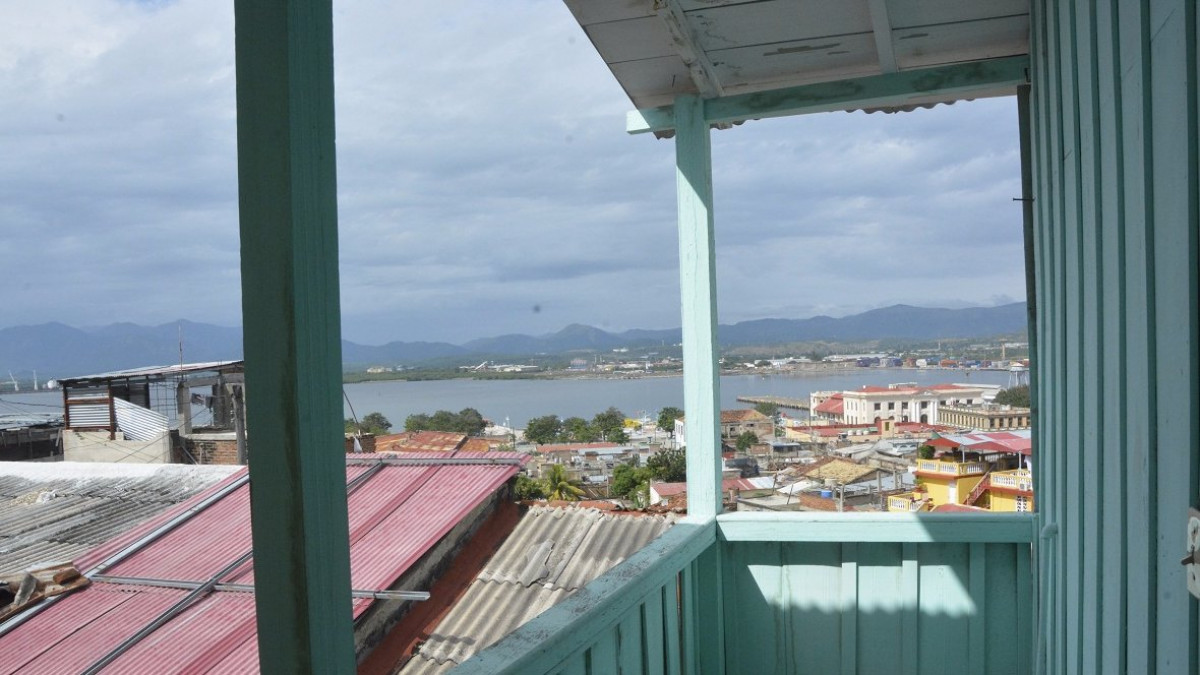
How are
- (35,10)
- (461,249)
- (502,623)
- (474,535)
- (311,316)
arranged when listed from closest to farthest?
(311,316), (35,10), (502,623), (474,535), (461,249)

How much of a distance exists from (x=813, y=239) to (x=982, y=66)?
53.2 metres

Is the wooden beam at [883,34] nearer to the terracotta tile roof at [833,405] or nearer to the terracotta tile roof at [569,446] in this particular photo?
the terracotta tile roof at [833,405]

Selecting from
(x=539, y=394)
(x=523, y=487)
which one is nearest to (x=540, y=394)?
(x=539, y=394)

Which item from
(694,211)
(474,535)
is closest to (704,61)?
(694,211)

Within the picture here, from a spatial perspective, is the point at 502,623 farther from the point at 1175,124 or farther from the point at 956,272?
the point at 956,272

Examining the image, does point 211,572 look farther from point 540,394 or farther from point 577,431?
point 577,431

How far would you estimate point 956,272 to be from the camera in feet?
96.0

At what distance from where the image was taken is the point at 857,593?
92.1 inches

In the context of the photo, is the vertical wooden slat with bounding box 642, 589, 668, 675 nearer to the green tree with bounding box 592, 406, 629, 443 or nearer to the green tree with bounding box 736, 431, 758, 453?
the green tree with bounding box 736, 431, 758, 453

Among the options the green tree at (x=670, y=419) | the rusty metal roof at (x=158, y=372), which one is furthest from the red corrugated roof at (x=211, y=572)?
the rusty metal roof at (x=158, y=372)

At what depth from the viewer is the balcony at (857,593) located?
226 cm

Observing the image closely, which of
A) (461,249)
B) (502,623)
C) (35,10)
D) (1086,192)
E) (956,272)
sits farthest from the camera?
(461,249)

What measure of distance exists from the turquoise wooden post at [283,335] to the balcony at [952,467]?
6019 millimetres

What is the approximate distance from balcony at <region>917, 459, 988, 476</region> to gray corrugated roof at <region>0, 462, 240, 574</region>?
7.12m
